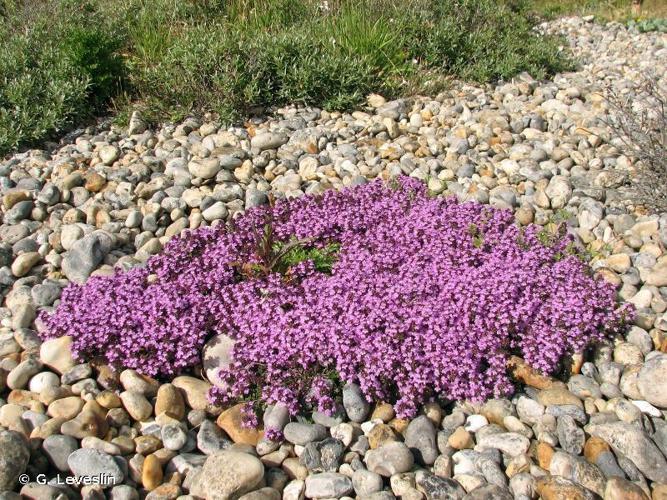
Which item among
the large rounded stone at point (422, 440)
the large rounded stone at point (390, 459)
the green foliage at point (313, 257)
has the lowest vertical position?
the large rounded stone at point (422, 440)

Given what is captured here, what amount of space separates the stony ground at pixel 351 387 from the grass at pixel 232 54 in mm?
316

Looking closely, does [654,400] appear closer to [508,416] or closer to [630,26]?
[508,416]

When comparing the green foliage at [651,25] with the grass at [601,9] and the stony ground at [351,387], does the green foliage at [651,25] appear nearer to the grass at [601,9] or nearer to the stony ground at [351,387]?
the grass at [601,9]

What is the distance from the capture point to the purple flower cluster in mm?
3738

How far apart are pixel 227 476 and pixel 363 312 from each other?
124 centimetres

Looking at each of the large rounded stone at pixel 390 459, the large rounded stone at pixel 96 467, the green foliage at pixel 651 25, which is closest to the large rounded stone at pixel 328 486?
the large rounded stone at pixel 390 459

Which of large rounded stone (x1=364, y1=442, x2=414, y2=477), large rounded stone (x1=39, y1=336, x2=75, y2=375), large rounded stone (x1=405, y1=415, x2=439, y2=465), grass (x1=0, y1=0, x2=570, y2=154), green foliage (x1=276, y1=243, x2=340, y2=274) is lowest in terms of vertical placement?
large rounded stone (x1=405, y1=415, x2=439, y2=465)

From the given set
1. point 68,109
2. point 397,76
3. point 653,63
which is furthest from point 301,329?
point 653,63

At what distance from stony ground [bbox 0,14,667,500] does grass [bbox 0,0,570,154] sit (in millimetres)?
316

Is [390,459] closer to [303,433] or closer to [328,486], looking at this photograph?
[328,486]

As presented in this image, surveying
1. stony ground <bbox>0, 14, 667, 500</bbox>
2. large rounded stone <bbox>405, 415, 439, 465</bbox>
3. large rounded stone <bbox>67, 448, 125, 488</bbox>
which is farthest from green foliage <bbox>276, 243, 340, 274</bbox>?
large rounded stone <bbox>67, 448, 125, 488</bbox>

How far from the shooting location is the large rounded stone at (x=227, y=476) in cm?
314

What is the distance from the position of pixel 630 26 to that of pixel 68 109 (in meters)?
8.82

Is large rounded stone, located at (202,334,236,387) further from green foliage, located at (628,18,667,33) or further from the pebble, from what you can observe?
green foliage, located at (628,18,667,33)
